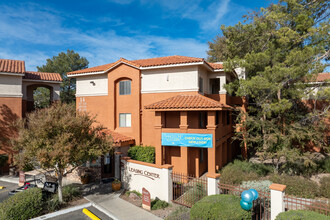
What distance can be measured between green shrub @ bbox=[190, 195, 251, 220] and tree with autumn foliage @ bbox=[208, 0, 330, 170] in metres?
7.30

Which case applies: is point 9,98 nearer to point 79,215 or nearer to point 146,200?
point 79,215

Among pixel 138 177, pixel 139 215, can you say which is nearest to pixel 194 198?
pixel 139 215

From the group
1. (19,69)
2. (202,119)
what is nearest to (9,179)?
(19,69)

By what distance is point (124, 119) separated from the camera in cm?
1948

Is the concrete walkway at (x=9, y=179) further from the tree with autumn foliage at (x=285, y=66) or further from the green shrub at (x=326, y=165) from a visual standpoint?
the green shrub at (x=326, y=165)

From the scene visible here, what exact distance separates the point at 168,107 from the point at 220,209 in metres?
8.18

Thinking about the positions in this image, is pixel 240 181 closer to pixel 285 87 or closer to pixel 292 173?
pixel 292 173

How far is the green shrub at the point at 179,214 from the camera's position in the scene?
942cm

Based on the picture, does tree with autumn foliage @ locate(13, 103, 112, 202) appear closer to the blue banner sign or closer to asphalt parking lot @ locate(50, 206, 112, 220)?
asphalt parking lot @ locate(50, 206, 112, 220)

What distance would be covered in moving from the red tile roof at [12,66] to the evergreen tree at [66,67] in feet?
71.5

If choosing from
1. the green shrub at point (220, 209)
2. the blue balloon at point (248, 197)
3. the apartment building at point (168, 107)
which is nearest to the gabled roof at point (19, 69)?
the apartment building at point (168, 107)

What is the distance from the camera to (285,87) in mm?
15883

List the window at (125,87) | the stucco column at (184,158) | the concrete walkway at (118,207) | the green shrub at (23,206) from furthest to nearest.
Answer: the window at (125,87), the stucco column at (184,158), the concrete walkway at (118,207), the green shrub at (23,206)

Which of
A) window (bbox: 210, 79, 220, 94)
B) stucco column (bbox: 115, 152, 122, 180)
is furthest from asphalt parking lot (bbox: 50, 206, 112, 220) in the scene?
window (bbox: 210, 79, 220, 94)
